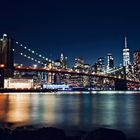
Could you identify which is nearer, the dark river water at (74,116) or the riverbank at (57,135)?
the riverbank at (57,135)

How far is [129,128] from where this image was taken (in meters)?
16.9

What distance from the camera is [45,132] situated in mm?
11172

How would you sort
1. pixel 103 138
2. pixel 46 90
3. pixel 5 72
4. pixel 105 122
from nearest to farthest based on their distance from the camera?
pixel 103 138
pixel 105 122
pixel 5 72
pixel 46 90

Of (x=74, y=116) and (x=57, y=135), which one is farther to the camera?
(x=74, y=116)

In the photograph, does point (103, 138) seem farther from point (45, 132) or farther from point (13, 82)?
point (13, 82)

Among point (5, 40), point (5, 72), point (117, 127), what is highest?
point (5, 40)

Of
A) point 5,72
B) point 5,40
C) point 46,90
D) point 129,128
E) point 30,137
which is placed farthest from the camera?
point 46,90

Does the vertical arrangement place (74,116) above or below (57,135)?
below

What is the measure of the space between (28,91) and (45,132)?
7537cm

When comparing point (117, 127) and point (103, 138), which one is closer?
point (103, 138)

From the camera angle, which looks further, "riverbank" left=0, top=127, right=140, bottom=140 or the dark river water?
the dark river water

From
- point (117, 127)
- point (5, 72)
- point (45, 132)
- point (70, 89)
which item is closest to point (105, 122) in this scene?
point (117, 127)

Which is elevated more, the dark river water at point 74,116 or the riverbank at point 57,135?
the riverbank at point 57,135

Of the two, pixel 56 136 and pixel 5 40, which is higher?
pixel 5 40
